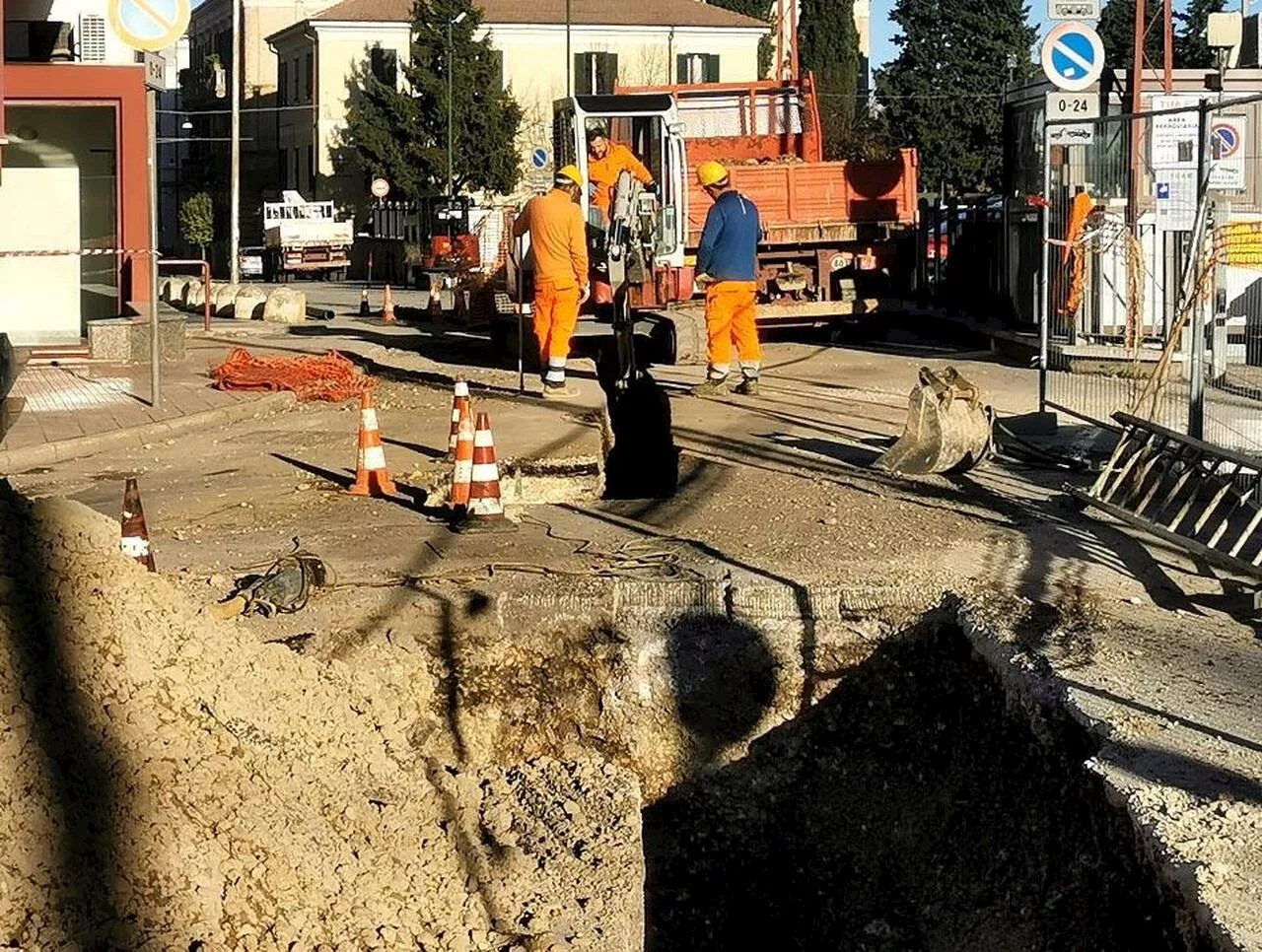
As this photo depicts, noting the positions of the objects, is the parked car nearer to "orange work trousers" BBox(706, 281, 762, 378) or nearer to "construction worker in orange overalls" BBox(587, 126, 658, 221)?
"construction worker in orange overalls" BBox(587, 126, 658, 221)

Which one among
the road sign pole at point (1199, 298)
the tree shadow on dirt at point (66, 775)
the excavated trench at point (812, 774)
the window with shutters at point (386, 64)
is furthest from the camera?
the window with shutters at point (386, 64)

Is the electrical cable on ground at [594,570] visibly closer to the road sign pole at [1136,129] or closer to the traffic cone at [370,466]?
the traffic cone at [370,466]

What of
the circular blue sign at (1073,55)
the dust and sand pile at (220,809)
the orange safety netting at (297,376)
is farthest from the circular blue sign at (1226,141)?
the dust and sand pile at (220,809)

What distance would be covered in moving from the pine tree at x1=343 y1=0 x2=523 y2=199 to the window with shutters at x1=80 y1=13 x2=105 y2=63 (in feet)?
139

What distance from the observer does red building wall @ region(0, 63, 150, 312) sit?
20.9m

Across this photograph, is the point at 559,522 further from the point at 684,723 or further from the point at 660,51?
the point at 660,51

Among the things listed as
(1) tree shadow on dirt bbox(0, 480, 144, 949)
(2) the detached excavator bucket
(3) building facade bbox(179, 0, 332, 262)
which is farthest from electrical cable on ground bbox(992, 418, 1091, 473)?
(3) building facade bbox(179, 0, 332, 262)

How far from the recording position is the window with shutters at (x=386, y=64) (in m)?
72.1

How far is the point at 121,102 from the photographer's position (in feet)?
69.9

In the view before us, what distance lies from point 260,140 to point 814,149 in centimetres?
5824

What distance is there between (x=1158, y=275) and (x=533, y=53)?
5941 cm

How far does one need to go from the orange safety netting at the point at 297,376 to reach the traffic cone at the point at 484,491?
631cm

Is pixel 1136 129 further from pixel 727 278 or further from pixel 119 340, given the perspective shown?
pixel 119 340

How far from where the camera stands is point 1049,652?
755 centimetres
